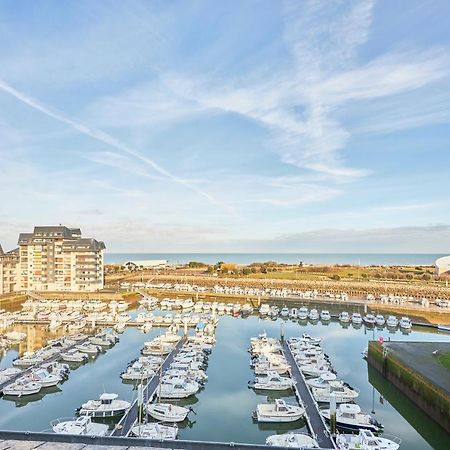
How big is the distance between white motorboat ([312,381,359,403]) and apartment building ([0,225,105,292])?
43740 millimetres

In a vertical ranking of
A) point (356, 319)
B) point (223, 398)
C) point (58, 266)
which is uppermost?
point (58, 266)

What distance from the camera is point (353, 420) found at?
18844 mm

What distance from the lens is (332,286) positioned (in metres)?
66.4

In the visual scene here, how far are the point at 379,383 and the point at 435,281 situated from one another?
53.7 metres

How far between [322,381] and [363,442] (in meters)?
7.26

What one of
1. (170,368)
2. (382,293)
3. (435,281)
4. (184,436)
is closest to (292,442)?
(184,436)

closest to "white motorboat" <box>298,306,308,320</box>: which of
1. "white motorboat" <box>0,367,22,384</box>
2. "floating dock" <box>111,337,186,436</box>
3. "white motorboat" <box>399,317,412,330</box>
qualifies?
"white motorboat" <box>399,317,412,330</box>

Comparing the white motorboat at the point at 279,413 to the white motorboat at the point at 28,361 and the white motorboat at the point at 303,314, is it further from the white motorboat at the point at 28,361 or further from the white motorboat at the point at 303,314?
the white motorboat at the point at 303,314

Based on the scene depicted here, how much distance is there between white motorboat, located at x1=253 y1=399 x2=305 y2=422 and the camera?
1930cm

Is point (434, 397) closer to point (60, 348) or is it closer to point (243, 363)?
point (243, 363)

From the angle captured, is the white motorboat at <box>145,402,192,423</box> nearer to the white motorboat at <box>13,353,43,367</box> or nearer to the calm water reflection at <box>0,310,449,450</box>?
the calm water reflection at <box>0,310,449,450</box>

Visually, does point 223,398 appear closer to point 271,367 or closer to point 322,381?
point 271,367

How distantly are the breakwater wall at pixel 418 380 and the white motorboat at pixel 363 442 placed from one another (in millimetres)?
3424

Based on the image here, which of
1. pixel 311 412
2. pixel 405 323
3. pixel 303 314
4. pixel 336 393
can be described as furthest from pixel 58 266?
pixel 311 412
